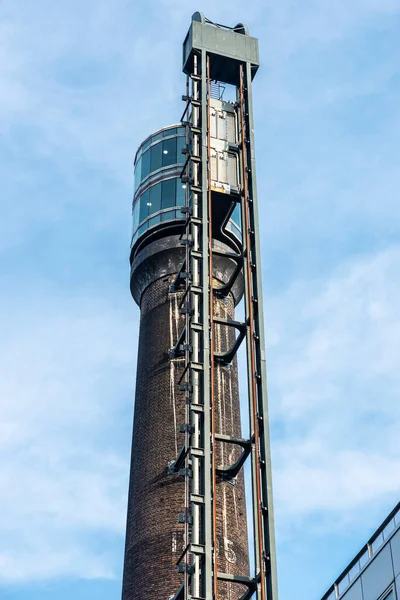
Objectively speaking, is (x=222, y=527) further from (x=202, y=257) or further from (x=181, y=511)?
(x=202, y=257)

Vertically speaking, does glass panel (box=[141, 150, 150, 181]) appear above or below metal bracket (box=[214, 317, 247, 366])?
above

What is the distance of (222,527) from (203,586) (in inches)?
275

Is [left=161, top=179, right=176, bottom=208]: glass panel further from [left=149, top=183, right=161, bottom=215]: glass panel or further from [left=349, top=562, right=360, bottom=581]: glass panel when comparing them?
[left=349, top=562, right=360, bottom=581]: glass panel

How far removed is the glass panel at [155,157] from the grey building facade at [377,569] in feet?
66.9

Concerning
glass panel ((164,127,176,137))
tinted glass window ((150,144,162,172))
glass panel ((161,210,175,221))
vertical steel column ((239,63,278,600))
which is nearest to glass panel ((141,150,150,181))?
tinted glass window ((150,144,162,172))

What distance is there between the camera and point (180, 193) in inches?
1961

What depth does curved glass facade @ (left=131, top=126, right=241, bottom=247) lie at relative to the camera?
163 ft

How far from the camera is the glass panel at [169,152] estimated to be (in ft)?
168

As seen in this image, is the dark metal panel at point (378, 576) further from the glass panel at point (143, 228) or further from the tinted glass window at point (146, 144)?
the tinted glass window at point (146, 144)

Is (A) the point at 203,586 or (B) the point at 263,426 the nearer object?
(A) the point at 203,586

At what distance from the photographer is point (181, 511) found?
41406mm

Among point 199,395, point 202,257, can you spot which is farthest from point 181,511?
point 202,257

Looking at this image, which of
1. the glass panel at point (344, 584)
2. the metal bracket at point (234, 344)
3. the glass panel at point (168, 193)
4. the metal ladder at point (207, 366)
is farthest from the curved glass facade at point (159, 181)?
the glass panel at point (344, 584)

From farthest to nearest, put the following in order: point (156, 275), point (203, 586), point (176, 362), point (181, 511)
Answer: point (156, 275) < point (176, 362) < point (181, 511) < point (203, 586)
